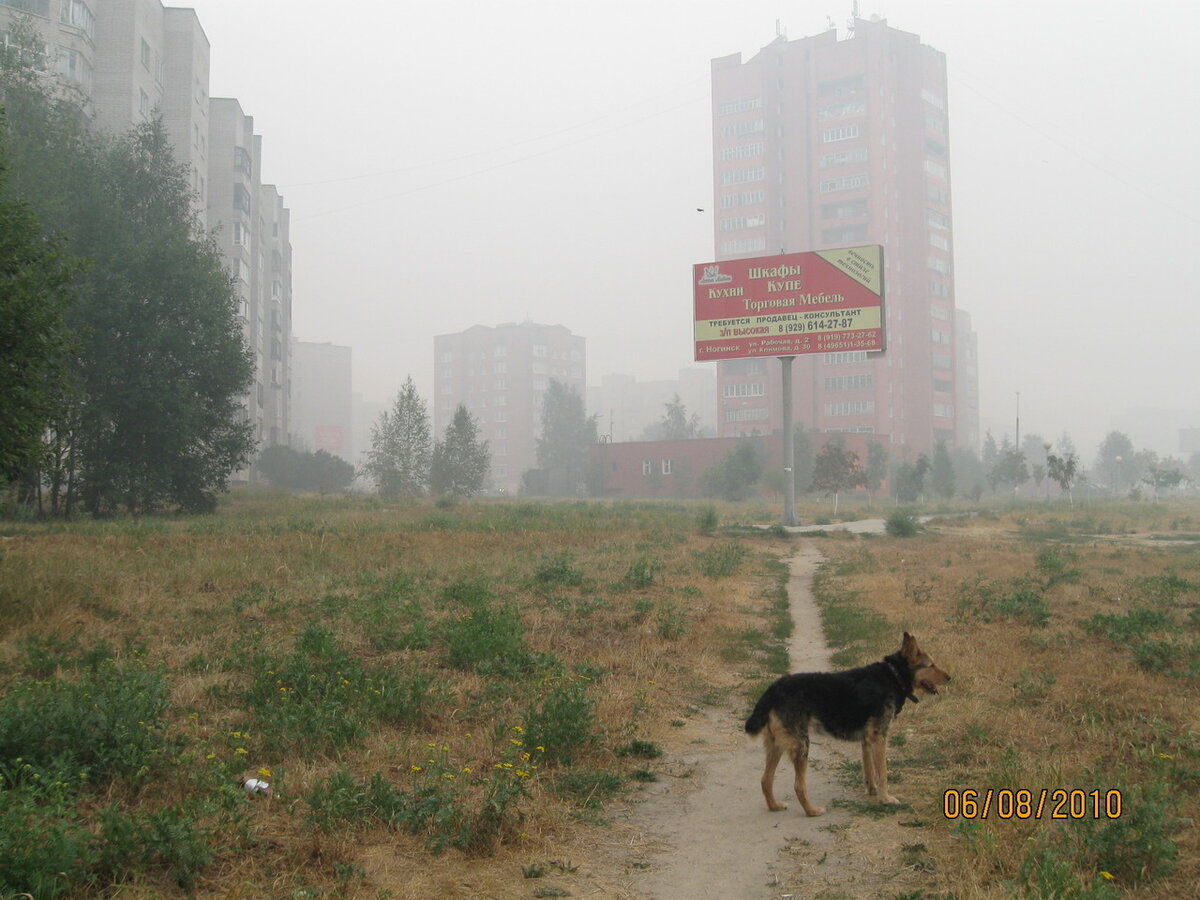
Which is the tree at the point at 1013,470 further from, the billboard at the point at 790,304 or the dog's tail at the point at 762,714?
the dog's tail at the point at 762,714

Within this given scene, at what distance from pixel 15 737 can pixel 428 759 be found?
8.42ft

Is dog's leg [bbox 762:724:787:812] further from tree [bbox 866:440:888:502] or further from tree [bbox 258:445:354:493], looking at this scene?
tree [bbox 866:440:888:502]

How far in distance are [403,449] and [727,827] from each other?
57872 millimetres

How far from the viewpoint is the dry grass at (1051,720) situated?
4477 mm

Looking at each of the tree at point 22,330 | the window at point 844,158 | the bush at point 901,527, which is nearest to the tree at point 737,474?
the bush at point 901,527

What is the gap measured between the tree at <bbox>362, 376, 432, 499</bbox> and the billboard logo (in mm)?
32209

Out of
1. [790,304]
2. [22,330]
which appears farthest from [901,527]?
[22,330]

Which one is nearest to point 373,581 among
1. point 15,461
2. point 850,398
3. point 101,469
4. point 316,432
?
point 15,461

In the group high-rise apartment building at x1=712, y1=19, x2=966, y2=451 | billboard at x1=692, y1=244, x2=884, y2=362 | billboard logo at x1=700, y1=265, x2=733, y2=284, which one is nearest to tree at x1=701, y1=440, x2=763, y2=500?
high-rise apartment building at x1=712, y1=19, x2=966, y2=451

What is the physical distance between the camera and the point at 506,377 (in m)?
162

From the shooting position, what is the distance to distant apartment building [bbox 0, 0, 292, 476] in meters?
46.0

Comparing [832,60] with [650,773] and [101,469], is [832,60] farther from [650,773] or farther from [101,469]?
[650,773]
